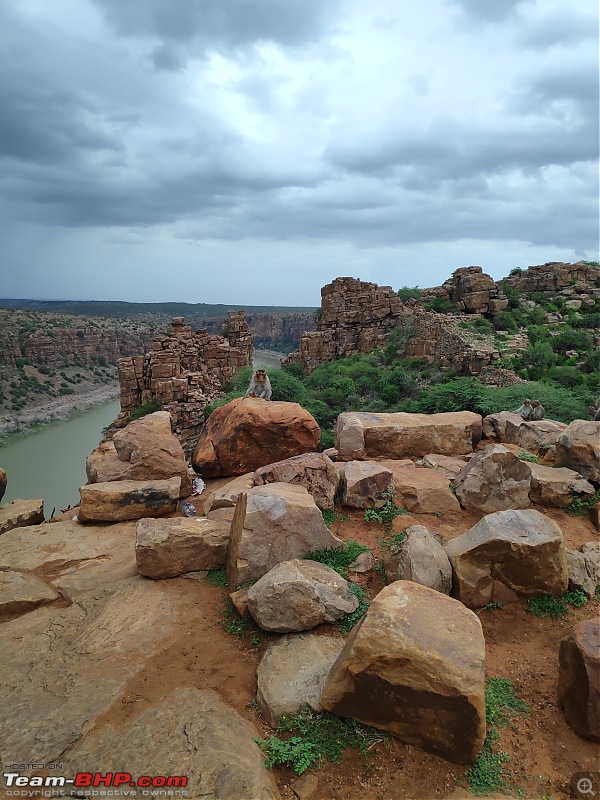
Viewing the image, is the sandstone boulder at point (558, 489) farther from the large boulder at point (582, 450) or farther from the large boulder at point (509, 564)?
the large boulder at point (509, 564)

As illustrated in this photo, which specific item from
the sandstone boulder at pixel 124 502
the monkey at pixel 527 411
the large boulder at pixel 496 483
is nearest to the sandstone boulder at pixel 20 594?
the sandstone boulder at pixel 124 502

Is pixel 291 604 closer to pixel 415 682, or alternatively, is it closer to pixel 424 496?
pixel 415 682

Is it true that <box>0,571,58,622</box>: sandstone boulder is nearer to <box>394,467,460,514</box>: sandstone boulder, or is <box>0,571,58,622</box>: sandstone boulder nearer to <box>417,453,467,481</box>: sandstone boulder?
<box>394,467,460,514</box>: sandstone boulder

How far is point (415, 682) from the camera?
2.73 m

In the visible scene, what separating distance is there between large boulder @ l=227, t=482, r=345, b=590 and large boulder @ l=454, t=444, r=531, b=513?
2.06m

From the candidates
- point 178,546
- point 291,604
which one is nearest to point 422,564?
point 291,604

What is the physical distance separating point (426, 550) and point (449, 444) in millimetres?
4277

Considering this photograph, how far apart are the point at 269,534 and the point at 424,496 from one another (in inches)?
95.2

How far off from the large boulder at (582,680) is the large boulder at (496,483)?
267 centimetres

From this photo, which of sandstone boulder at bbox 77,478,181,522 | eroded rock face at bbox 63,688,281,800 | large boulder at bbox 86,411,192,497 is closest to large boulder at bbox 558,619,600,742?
eroded rock face at bbox 63,688,281,800

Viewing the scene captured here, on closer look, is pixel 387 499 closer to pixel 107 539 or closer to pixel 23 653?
pixel 107 539

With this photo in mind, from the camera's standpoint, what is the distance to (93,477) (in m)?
7.50

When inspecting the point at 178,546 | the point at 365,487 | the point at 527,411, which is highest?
the point at 527,411

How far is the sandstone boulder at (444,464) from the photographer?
6.95m
